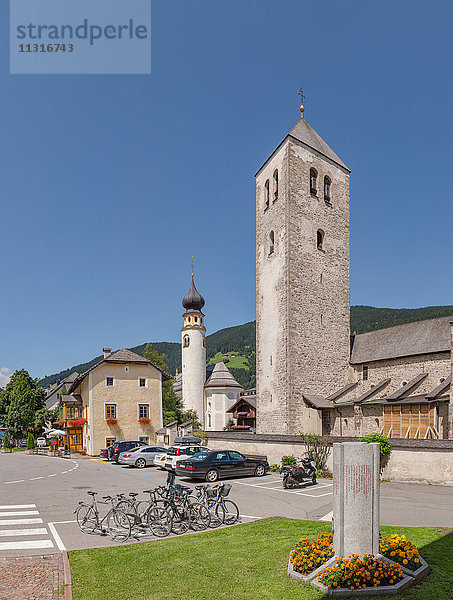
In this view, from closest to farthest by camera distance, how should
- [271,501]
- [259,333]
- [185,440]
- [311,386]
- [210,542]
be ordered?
[210,542] → [271,501] → [185,440] → [311,386] → [259,333]

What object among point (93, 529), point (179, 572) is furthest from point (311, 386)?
point (179, 572)

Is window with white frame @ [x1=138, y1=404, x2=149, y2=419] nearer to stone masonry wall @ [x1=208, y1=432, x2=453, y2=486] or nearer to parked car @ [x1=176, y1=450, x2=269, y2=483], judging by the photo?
parked car @ [x1=176, y1=450, x2=269, y2=483]

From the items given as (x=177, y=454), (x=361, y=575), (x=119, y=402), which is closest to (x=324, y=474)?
(x=177, y=454)

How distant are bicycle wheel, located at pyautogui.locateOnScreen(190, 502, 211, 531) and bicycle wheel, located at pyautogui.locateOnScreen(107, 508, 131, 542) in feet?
5.37

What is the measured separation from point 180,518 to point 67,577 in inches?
164

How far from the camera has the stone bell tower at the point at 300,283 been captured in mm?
37312

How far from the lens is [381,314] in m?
163

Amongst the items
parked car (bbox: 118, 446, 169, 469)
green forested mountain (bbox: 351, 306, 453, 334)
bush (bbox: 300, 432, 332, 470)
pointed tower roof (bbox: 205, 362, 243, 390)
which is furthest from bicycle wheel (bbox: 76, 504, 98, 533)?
green forested mountain (bbox: 351, 306, 453, 334)

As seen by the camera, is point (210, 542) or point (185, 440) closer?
point (210, 542)

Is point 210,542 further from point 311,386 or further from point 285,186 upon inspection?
point 285,186

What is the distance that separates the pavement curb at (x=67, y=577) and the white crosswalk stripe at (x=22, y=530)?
1319mm

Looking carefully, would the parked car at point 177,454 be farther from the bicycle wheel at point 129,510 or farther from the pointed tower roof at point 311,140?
the pointed tower roof at point 311,140

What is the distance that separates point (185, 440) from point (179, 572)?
25.6 m

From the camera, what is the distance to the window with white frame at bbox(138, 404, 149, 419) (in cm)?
4459
